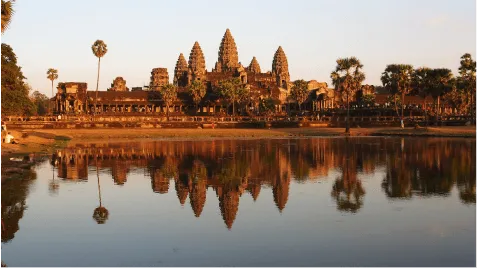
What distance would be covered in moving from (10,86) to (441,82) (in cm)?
7012

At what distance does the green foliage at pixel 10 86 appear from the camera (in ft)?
196

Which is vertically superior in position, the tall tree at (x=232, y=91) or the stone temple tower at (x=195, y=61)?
the stone temple tower at (x=195, y=61)

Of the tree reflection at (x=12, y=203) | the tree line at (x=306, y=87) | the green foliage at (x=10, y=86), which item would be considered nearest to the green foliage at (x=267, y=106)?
the tree line at (x=306, y=87)

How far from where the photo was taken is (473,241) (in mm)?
15453

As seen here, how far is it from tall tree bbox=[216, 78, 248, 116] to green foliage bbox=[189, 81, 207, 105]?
4170mm

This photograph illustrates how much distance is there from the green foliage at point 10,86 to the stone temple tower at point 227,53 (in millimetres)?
127245

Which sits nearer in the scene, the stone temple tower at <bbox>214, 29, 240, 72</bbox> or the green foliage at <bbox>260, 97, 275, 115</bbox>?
the green foliage at <bbox>260, 97, 275, 115</bbox>

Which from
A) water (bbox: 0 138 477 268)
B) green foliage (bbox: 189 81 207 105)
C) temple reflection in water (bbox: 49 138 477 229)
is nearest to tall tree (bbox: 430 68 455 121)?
temple reflection in water (bbox: 49 138 477 229)

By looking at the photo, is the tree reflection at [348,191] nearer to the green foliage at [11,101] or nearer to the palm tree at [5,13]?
the palm tree at [5,13]

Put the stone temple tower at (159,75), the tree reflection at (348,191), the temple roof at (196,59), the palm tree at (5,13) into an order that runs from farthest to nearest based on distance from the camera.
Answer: the stone temple tower at (159,75) < the temple roof at (196,59) < the palm tree at (5,13) < the tree reflection at (348,191)

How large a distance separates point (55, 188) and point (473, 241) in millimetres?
18872

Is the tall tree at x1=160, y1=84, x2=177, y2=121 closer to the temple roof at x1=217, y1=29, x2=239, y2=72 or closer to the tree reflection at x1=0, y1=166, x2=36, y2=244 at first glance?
the temple roof at x1=217, y1=29, x2=239, y2=72

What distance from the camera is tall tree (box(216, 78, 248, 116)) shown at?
13225 cm

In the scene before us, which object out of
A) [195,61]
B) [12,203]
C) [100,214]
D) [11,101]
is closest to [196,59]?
[195,61]
